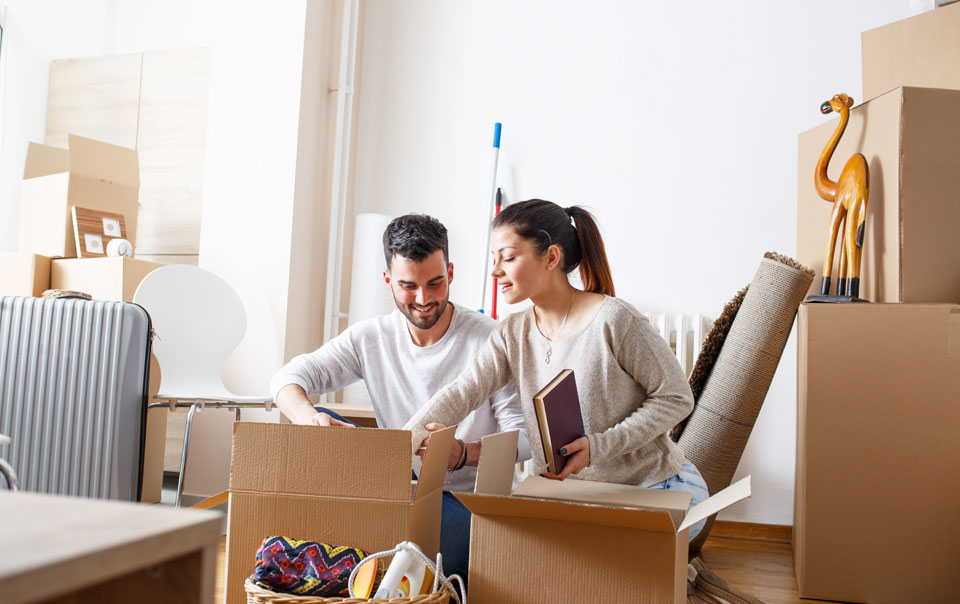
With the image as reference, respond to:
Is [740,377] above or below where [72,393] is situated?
above

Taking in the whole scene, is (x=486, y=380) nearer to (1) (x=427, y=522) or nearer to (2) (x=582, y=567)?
(1) (x=427, y=522)

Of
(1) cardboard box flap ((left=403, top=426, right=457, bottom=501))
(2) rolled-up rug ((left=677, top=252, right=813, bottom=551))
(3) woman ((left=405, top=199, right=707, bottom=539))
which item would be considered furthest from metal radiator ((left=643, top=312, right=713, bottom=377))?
(1) cardboard box flap ((left=403, top=426, right=457, bottom=501))

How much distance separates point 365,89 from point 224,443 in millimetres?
1495

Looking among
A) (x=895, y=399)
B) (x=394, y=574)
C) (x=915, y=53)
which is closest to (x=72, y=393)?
(x=394, y=574)

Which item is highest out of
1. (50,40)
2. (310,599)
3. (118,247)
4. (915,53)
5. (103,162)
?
(50,40)

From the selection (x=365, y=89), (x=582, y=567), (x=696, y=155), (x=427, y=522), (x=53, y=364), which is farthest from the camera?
(x=365, y=89)

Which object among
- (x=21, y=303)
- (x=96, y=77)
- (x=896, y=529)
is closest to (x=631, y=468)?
(x=896, y=529)

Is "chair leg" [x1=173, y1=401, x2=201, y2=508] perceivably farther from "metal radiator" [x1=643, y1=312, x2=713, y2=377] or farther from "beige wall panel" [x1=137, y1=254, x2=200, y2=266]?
"metal radiator" [x1=643, y1=312, x2=713, y2=377]

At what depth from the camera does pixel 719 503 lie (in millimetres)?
986

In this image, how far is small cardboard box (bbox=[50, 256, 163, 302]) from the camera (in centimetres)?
254

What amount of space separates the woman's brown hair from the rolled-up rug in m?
0.70

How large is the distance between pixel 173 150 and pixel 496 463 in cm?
238

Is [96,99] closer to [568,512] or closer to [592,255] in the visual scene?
[592,255]

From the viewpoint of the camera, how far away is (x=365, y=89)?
308 cm
